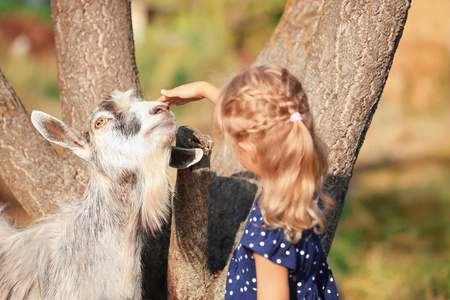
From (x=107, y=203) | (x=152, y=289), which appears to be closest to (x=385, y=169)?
(x=152, y=289)

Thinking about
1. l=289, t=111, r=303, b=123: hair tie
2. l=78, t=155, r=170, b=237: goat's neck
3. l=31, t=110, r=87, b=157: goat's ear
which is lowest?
l=78, t=155, r=170, b=237: goat's neck

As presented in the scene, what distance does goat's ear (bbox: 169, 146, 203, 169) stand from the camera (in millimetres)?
2461

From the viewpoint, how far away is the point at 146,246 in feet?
10.3

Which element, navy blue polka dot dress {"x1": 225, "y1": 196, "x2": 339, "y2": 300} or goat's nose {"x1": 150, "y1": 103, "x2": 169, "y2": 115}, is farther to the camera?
goat's nose {"x1": 150, "y1": 103, "x2": 169, "y2": 115}

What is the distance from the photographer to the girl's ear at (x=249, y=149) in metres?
2.07

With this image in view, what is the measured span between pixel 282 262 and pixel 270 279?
85mm

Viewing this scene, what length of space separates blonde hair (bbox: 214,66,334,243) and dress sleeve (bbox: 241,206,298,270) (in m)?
0.04

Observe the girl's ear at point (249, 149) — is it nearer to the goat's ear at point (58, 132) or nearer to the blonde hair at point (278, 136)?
the blonde hair at point (278, 136)

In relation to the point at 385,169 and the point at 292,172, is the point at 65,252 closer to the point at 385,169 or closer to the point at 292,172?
the point at 292,172

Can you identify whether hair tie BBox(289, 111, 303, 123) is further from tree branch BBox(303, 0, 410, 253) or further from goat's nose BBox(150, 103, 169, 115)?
tree branch BBox(303, 0, 410, 253)

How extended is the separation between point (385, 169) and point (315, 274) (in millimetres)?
6914

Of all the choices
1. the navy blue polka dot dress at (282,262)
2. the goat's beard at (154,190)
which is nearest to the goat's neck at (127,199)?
the goat's beard at (154,190)

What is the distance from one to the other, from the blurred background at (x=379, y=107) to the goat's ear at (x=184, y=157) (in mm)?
1561

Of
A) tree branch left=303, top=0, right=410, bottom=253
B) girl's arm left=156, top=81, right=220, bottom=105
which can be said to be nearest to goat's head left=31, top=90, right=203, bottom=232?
girl's arm left=156, top=81, right=220, bottom=105
